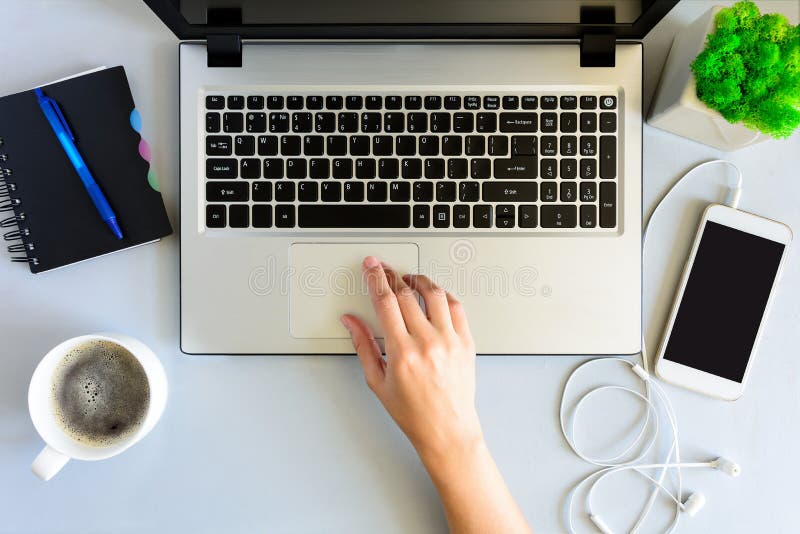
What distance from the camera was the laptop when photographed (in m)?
0.65

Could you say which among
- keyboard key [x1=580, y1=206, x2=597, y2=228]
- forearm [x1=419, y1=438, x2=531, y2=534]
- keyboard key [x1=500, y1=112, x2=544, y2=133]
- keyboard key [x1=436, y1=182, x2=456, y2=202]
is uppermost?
keyboard key [x1=500, y1=112, x2=544, y2=133]

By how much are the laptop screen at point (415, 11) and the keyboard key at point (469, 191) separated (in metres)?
0.18

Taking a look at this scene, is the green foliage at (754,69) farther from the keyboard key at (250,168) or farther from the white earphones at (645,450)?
the keyboard key at (250,168)

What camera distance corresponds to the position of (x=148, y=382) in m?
0.65

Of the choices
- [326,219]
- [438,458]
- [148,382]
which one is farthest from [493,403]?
[148,382]

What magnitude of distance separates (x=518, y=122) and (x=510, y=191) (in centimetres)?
8

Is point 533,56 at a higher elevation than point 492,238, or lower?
higher

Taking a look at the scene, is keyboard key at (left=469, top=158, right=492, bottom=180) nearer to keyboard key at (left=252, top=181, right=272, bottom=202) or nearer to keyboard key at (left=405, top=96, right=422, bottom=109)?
keyboard key at (left=405, top=96, right=422, bottom=109)

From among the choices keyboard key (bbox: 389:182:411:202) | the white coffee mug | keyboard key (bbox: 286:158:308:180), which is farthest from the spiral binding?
keyboard key (bbox: 389:182:411:202)

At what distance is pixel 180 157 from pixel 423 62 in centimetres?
31

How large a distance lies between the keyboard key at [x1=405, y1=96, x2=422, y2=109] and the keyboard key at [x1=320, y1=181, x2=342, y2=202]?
127mm

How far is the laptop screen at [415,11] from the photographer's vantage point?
0.60 metres

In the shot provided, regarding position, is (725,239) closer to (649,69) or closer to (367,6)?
(649,69)

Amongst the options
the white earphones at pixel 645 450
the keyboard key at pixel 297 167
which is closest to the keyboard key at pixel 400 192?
the keyboard key at pixel 297 167
